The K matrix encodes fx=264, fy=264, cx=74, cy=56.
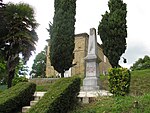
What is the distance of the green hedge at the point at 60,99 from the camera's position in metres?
7.23

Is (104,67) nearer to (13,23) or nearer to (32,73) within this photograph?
(32,73)

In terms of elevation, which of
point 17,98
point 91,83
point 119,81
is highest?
point 119,81

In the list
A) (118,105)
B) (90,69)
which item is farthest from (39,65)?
(118,105)

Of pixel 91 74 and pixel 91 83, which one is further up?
pixel 91 74

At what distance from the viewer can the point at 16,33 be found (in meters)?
18.5

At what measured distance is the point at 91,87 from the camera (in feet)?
45.2

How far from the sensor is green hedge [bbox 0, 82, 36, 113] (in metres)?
8.28

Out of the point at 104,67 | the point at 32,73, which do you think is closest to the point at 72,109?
the point at 104,67

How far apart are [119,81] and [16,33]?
10679mm

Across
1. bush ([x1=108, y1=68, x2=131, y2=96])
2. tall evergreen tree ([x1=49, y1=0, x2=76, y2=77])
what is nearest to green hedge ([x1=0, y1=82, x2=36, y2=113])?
bush ([x1=108, y1=68, x2=131, y2=96])

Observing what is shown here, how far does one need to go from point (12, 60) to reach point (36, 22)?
11.2 ft

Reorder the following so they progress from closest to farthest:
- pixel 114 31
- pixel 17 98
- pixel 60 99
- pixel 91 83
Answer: pixel 60 99
pixel 17 98
pixel 91 83
pixel 114 31

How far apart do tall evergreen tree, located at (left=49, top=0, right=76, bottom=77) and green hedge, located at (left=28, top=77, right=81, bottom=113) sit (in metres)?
10.8

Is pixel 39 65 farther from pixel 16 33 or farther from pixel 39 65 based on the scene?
pixel 16 33
